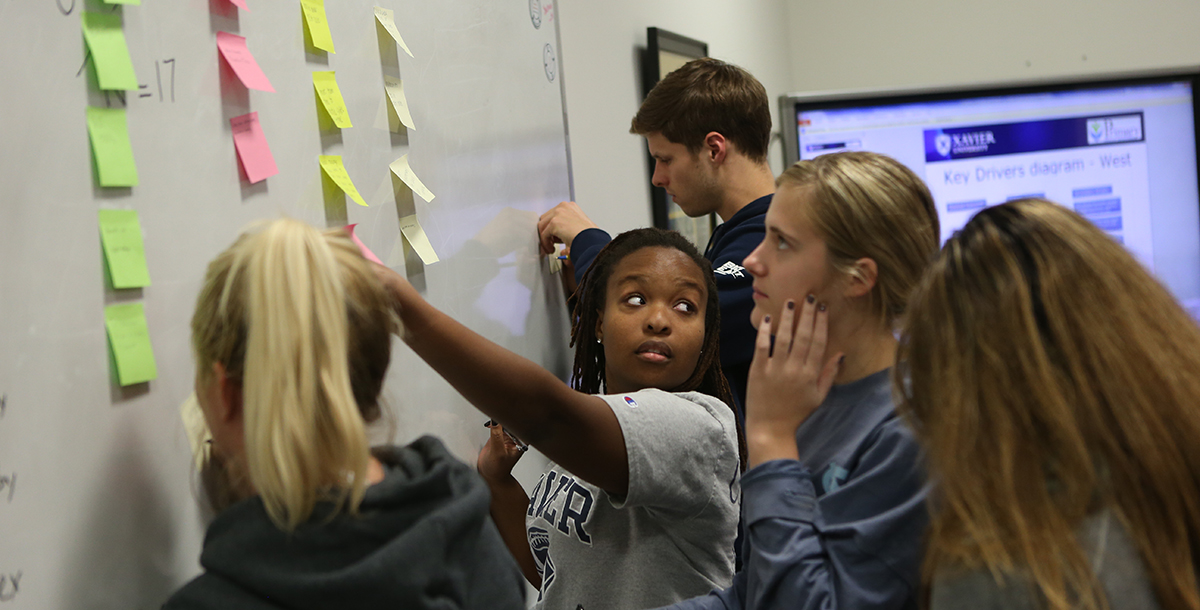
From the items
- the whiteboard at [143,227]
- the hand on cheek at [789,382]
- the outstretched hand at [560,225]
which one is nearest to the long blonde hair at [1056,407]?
the hand on cheek at [789,382]

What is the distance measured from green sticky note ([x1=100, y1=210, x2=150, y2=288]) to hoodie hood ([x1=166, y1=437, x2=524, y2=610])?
264mm

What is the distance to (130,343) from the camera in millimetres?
851

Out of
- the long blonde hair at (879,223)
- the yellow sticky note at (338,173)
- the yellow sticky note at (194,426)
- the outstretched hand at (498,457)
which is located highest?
the yellow sticky note at (338,173)

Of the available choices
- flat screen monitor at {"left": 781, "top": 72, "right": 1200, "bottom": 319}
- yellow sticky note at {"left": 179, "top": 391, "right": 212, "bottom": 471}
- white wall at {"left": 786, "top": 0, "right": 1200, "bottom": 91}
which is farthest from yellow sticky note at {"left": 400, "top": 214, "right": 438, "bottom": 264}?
white wall at {"left": 786, "top": 0, "right": 1200, "bottom": 91}

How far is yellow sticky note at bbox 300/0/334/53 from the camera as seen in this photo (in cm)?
113

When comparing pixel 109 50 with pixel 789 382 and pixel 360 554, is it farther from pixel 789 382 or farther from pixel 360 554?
pixel 789 382

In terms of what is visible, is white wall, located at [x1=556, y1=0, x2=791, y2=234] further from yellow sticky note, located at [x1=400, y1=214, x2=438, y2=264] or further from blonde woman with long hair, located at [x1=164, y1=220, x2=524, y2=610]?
blonde woman with long hair, located at [x1=164, y1=220, x2=524, y2=610]

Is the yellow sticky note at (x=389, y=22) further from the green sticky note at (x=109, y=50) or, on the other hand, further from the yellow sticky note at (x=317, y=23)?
the green sticky note at (x=109, y=50)

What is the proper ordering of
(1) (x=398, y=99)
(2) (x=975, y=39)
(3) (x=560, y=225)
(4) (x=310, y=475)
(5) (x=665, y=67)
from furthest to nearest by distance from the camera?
(2) (x=975, y=39), (5) (x=665, y=67), (3) (x=560, y=225), (1) (x=398, y=99), (4) (x=310, y=475)

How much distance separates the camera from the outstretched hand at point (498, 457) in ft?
5.22

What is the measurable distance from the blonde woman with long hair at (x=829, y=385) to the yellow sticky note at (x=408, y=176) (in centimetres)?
52

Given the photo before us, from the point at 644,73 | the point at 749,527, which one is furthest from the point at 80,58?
the point at 644,73

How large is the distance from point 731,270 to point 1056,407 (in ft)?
3.36

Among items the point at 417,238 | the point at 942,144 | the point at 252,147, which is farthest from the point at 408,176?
the point at 942,144
